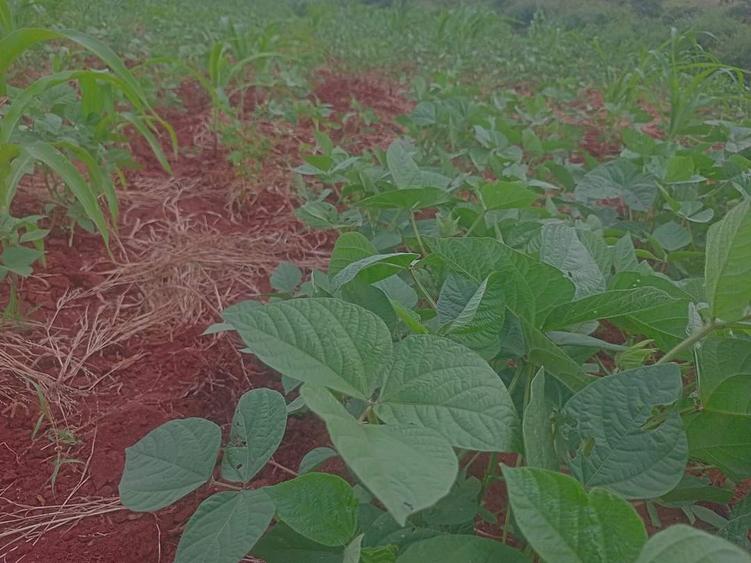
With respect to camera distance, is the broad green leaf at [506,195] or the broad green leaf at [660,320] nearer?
the broad green leaf at [660,320]

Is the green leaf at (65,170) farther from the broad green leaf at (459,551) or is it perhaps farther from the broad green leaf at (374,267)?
the broad green leaf at (459,551)

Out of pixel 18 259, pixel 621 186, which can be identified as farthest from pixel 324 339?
pixel 621 186

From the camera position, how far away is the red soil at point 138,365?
91 cm

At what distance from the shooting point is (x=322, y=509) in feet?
1.92

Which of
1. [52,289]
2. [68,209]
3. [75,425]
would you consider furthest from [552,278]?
[68,209]

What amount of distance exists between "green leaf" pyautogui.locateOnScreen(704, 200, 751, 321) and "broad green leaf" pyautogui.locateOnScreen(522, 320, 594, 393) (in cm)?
14

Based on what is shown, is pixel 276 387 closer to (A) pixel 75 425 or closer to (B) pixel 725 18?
(A) pixel 75 425

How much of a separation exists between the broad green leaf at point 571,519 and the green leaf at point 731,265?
24 centimetres

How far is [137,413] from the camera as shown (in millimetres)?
1085

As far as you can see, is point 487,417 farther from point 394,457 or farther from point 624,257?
point 624,257

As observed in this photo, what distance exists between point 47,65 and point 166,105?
0.56m

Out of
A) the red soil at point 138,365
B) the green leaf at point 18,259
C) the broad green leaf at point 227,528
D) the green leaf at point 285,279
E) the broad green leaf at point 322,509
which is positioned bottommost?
the red soil at point 138,365

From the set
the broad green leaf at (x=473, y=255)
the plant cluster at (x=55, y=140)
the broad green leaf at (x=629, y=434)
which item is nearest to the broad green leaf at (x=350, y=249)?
the broad green leaf at (x=473, y=255)

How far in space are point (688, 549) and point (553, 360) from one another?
302 millimetres
